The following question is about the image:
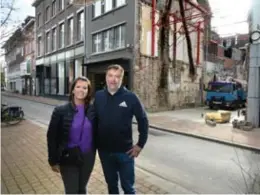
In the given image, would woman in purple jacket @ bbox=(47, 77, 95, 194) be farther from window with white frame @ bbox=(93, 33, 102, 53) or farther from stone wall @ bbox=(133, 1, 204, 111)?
window with white frame @ bbox=(93, 33, 102, 53)

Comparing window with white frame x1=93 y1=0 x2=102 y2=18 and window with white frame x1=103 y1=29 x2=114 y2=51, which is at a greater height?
window with white frame x1=93 y1=0 x2=102 y2=18

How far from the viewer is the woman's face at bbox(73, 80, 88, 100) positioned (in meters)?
1.88

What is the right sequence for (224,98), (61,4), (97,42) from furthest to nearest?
(224,98) → (97,42) → (61,4)

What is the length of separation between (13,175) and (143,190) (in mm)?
1331

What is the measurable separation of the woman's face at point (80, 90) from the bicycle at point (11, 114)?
6.45 ft

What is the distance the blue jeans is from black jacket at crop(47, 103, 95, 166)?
323 millimetres

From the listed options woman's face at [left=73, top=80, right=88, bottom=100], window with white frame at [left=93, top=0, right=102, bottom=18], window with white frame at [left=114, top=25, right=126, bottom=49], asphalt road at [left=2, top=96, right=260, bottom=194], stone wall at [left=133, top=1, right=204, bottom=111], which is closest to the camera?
woman's face at [left=73, top=80, right=88, bottom=100]

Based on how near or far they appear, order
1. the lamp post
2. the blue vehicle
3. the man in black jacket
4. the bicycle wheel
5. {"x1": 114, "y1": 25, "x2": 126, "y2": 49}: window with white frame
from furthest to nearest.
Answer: the blue vehicle → the lamp post → the bicycle wheel → {"x1": 114, "y1": 25, "x2": 126, "y2": 49}: window with white frame → the man in black jacket

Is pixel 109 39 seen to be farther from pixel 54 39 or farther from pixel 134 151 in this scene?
pixel 134 151

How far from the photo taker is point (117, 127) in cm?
203

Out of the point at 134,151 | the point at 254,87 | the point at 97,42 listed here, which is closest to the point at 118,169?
the point at 134,151

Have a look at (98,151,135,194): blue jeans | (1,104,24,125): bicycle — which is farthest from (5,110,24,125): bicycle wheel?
(98,151,135,194): blue jeans

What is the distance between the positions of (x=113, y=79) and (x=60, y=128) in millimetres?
463

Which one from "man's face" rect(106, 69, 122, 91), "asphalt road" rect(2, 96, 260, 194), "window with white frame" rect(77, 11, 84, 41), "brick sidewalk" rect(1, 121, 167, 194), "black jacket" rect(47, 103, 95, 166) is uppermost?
"window with white frame" rect(77, 11, 84, 41)
